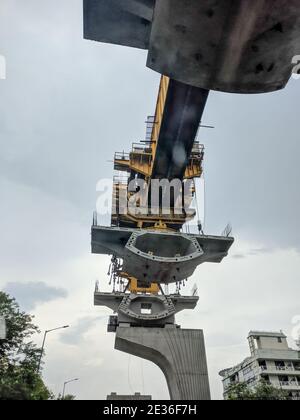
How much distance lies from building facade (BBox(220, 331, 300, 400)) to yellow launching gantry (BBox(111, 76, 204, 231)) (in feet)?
108

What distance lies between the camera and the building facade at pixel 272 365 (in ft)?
135

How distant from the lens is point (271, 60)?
3867mm

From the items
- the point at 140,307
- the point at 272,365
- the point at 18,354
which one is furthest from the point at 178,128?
the point at 272,365

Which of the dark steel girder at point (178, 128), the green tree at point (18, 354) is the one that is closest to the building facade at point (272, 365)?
the green tree at point (18, 354)

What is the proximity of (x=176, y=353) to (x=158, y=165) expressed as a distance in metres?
8.22

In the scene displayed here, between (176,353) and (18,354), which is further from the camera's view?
(18,354)

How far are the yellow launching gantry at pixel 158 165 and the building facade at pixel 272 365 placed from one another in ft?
108

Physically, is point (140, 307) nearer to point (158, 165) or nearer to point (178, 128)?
point (158, 165)

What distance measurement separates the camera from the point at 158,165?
→ 563 inches

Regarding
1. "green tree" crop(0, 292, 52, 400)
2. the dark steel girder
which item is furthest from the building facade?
the dark steel girder

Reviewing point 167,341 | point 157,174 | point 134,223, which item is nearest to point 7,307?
point 134,223

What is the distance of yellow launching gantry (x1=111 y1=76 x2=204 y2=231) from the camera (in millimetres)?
12591
